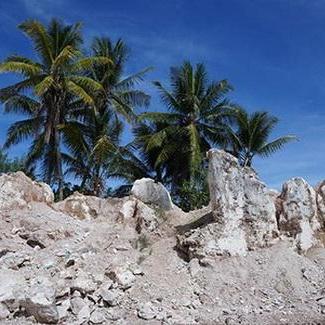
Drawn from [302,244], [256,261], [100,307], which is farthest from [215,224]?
[100,307]

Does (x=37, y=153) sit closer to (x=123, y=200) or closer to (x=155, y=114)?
(x=155, y=114)

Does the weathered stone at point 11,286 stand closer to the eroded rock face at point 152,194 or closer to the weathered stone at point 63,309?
the weathered stone at point 63,309

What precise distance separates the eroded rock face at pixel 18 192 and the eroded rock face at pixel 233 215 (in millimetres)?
4425

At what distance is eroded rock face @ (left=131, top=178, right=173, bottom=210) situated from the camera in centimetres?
1439

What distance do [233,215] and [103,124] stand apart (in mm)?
13455

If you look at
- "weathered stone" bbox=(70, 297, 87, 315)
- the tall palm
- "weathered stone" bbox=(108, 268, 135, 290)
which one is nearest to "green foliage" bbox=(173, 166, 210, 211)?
the tall palm

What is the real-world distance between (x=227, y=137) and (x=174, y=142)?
110 inches

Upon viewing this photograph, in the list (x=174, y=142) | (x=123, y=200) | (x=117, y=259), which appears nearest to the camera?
(x=117, y=259)

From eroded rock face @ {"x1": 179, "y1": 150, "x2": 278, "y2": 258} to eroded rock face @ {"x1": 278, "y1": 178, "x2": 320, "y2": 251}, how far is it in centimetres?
34

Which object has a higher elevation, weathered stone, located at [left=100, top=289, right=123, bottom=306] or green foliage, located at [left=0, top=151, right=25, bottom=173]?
green foliage, located at [left=0, top=151, right=25, bottom=173]

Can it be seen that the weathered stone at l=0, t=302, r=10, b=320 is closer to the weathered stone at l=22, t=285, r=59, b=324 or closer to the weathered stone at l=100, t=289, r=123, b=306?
the weathered stone at l=22, t=285, r=59, b=324

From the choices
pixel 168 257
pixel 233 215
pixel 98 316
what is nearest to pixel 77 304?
pixel 98 316

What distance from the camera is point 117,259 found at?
10.9 meters

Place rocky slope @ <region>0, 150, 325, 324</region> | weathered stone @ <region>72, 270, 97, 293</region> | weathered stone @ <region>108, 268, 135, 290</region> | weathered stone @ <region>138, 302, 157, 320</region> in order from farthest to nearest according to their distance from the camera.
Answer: weathered stone @ <region>108, 268, 135, 290</region>, weathered stone @ <region>72, 270, 97, 293</region>, rocky slope @ <region>0, 150, 325, 324</region>, weathered stone @ <region>138, 302, 157, 320</region>
